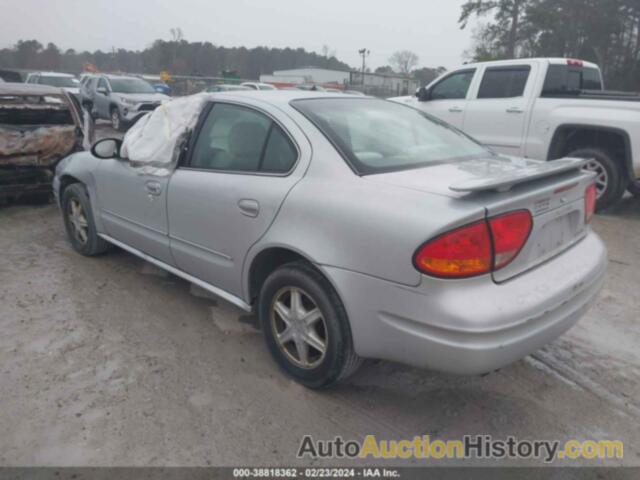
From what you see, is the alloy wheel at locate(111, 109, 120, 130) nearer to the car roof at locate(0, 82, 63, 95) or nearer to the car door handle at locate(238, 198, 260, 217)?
the car roof at locate(0, 82, 63, 95)

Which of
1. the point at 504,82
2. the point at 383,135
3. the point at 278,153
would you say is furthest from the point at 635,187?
the point at 278,153

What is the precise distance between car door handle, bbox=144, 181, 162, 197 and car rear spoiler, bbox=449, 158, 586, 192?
216 centimetres

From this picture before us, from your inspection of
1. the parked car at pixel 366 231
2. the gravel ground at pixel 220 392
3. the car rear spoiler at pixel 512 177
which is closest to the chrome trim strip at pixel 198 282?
the parked car at pixel 366 231

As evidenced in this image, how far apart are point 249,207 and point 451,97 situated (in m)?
6.08

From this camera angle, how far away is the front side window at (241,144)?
2891mm

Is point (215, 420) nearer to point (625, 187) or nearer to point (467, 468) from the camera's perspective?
point (467, 468)

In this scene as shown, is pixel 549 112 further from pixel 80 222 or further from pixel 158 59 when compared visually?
pixel 158 59

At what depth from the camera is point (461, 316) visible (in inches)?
81.8

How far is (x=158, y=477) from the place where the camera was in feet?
7.25

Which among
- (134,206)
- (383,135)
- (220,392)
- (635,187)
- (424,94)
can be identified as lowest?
(220,392)

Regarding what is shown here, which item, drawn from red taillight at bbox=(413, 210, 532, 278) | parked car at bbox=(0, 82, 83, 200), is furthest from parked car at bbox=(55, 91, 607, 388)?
parked car at bbox=(0, 82, 83, 200)

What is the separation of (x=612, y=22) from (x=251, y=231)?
35733 mm

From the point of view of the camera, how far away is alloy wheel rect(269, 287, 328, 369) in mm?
2652

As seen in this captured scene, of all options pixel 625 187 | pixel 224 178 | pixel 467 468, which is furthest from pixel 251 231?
pixel 625 187
